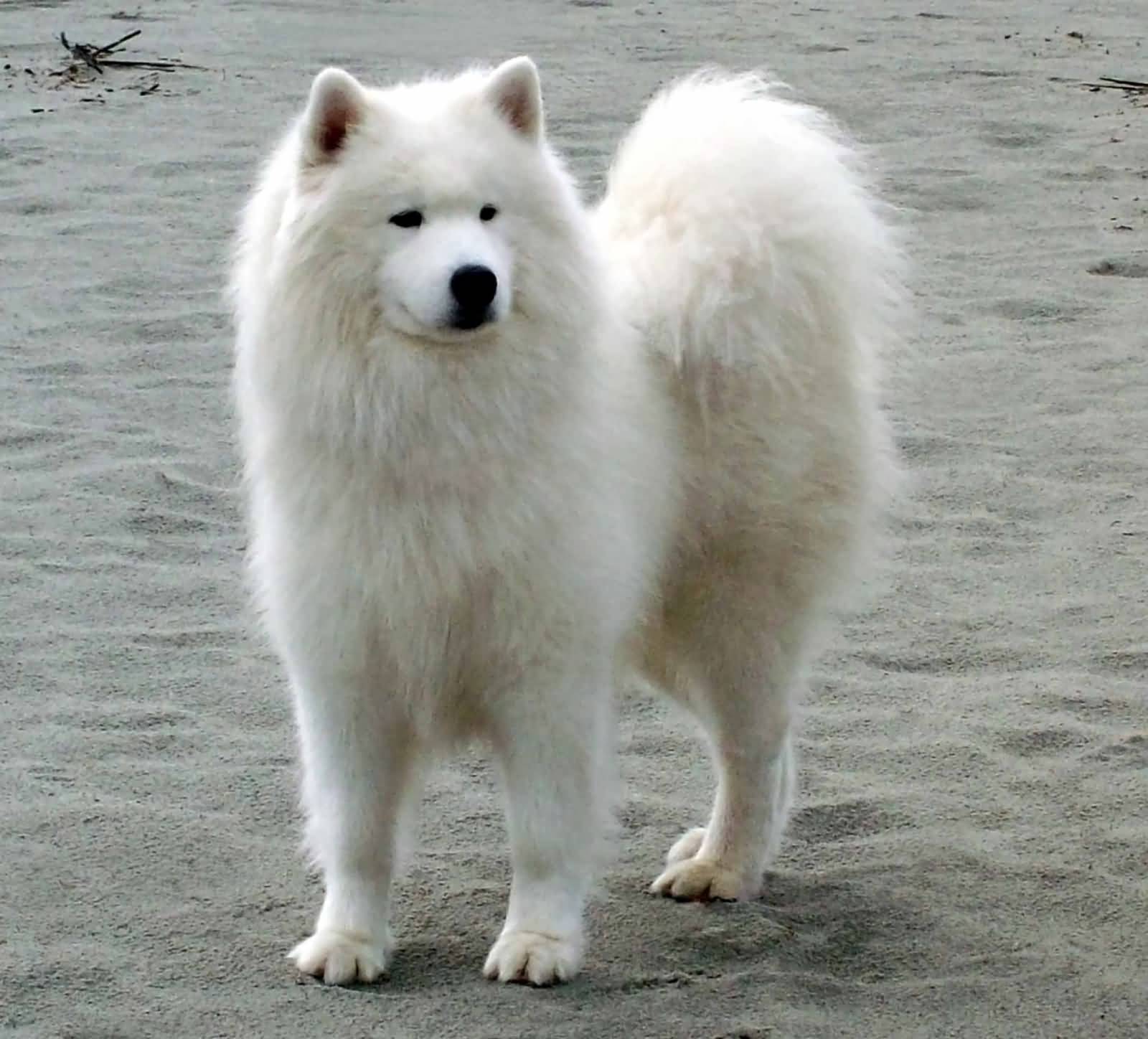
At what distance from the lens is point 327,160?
3133mm

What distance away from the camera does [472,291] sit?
3.00m

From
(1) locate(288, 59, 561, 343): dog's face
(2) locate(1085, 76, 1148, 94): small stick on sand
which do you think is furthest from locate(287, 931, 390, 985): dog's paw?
(2) locate(1085, 76, 1148, 94): small stick on sand

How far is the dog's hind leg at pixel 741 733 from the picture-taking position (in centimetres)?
366

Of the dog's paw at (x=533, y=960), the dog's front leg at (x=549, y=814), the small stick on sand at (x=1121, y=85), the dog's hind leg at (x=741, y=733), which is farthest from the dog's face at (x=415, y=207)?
the small stick on sand at (x=1121, y=85)

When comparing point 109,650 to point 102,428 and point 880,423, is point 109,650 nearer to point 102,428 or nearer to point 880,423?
point 102,428

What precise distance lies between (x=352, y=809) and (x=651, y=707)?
1335 millimetres

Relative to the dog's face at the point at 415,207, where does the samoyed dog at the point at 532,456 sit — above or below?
below

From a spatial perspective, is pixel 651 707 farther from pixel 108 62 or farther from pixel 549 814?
pixel 108 62

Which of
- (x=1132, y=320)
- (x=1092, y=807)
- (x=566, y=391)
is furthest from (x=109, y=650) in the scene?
(x=1132, y=320)

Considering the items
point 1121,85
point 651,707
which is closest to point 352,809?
point 651,707

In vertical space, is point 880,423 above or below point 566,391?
below

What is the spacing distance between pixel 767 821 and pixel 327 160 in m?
1.55

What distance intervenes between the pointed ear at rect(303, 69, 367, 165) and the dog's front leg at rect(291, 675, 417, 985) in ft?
2.85

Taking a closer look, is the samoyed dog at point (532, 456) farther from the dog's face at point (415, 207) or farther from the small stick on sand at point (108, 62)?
the small stick on sand at point (108, 62)
